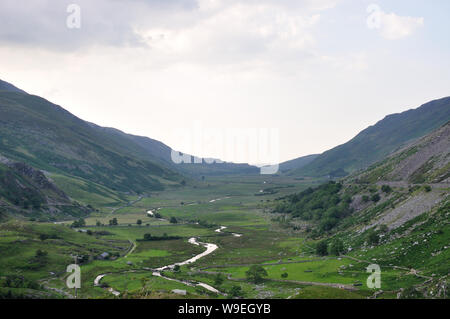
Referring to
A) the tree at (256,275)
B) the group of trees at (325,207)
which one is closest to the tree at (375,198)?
the group of trees at (325,207)

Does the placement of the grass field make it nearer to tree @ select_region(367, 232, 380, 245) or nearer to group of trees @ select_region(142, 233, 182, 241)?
group of trees @ select_region(142, 233, 182, 241)

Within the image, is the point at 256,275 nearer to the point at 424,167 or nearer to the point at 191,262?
the point at 191,262

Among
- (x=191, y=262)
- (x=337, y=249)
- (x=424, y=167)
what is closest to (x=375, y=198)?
(x=424, y=167)

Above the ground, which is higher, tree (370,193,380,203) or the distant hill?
the distant hill

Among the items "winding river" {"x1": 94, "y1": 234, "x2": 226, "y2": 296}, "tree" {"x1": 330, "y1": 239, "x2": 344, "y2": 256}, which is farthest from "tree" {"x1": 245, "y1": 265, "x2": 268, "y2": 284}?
"tree" {"x1": 330, "y1": 239, "x2": 344, "y2": 256}

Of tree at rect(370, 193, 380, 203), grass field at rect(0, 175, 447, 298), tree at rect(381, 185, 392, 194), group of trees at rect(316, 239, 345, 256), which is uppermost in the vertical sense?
tree at rect(381, 185, 392, 194)

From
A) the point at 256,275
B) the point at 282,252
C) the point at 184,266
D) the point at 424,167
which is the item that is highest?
the point at 424,167

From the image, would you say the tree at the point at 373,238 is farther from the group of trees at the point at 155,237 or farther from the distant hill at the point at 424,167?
the group of trees at the point at 155,237

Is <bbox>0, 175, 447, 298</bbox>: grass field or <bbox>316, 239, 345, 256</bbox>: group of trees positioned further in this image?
<bbox>316, 239, 345, 256</bbox>: group of trees

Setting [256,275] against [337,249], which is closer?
[256,275]
